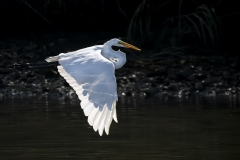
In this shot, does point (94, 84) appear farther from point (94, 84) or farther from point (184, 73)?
point (184, 73)

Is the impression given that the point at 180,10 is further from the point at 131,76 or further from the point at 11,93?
the point at 11,93

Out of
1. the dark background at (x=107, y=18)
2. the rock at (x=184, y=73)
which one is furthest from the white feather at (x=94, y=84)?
the dark background at (x=107, y=18)

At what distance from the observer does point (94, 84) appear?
332 inches

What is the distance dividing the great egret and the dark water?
0.56 meters

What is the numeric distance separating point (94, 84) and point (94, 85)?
1cm

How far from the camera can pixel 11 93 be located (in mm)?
15336

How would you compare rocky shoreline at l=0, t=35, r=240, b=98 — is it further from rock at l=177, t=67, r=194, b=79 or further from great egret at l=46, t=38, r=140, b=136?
great egret at l=46, t=38, r=140, b=136

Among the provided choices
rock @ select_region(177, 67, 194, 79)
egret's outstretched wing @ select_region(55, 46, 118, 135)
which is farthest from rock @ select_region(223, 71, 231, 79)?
egret's outstretched wing @ select_region(55, 46, 118, 135)

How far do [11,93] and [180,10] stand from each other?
4614 mm

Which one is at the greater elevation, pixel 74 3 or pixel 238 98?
pixel 74 3

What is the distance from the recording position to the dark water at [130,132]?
864 cm

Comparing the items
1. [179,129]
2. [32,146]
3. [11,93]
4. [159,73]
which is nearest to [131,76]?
[159,73]

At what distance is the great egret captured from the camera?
802cm

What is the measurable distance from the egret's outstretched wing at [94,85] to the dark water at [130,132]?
1.84 ft
